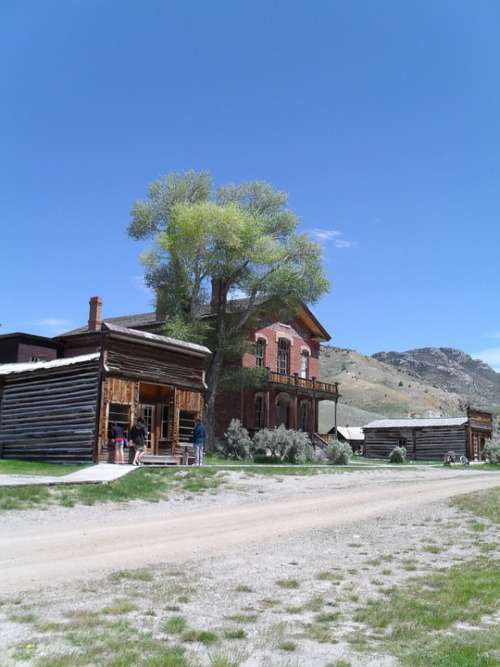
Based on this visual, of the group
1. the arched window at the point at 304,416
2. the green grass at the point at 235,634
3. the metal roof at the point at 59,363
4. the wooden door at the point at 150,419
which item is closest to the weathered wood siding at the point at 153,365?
the metal roof at the point at 59,363

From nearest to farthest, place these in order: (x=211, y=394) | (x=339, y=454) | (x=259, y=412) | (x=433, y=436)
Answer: (x=339, y=454)
(x=211, y=394)
(x=259, y=412)
(x=433, y=436)

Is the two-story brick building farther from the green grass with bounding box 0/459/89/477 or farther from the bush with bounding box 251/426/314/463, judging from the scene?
the green grass with bounding box 0/459/89/477

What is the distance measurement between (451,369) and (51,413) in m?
158

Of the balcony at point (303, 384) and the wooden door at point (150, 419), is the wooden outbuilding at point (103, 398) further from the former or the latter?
the balcony at point (303, 384)

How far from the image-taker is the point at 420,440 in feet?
167

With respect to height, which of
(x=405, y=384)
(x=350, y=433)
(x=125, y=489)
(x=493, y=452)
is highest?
(x=405, y=384)

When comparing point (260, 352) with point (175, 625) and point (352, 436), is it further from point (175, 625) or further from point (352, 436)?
point (175, 625)

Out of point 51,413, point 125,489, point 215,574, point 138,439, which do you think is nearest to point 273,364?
point 51,413

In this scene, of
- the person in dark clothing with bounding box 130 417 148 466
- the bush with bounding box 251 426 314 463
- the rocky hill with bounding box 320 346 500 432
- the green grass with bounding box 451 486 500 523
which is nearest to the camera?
the green grass with bounding box 451 486 500 523

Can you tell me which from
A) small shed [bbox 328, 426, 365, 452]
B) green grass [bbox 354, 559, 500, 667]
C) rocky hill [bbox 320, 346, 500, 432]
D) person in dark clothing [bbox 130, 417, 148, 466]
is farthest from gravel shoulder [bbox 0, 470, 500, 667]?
rocky hill [bbox 320, 346, 500, 432]

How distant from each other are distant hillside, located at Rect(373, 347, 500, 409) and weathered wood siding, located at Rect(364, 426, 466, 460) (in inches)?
4036

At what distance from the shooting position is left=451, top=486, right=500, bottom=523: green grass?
1495 cm

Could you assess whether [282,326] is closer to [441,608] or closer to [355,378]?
[441,608]

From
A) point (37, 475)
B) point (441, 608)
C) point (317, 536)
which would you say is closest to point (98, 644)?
point (441, 608)
